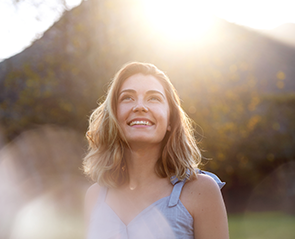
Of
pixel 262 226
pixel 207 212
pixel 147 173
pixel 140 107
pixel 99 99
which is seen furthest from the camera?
pixel 262 226

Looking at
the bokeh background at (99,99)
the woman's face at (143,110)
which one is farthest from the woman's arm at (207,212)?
the bokeh background at (99,99)

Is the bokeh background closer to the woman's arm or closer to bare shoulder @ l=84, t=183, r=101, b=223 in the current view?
bare shoulder @ l=84, t=183, r=101, b=223

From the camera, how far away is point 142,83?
2.02 meters

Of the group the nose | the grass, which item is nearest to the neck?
the nose

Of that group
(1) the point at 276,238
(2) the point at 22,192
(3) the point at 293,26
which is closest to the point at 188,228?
(1) the point at 276,238

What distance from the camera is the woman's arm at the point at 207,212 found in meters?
1.64

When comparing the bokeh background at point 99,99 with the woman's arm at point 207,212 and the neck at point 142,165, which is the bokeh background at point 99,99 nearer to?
the neck at point 142,165

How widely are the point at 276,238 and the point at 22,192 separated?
18.9ft

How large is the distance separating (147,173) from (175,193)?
0.32 m

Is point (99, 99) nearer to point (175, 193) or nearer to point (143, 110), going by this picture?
point (143, 110)

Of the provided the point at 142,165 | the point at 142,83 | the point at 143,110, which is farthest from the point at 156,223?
the point at 142,83

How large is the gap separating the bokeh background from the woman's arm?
434cm

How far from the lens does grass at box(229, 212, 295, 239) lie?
5637 mm

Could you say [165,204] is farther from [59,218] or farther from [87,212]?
[59,218]
